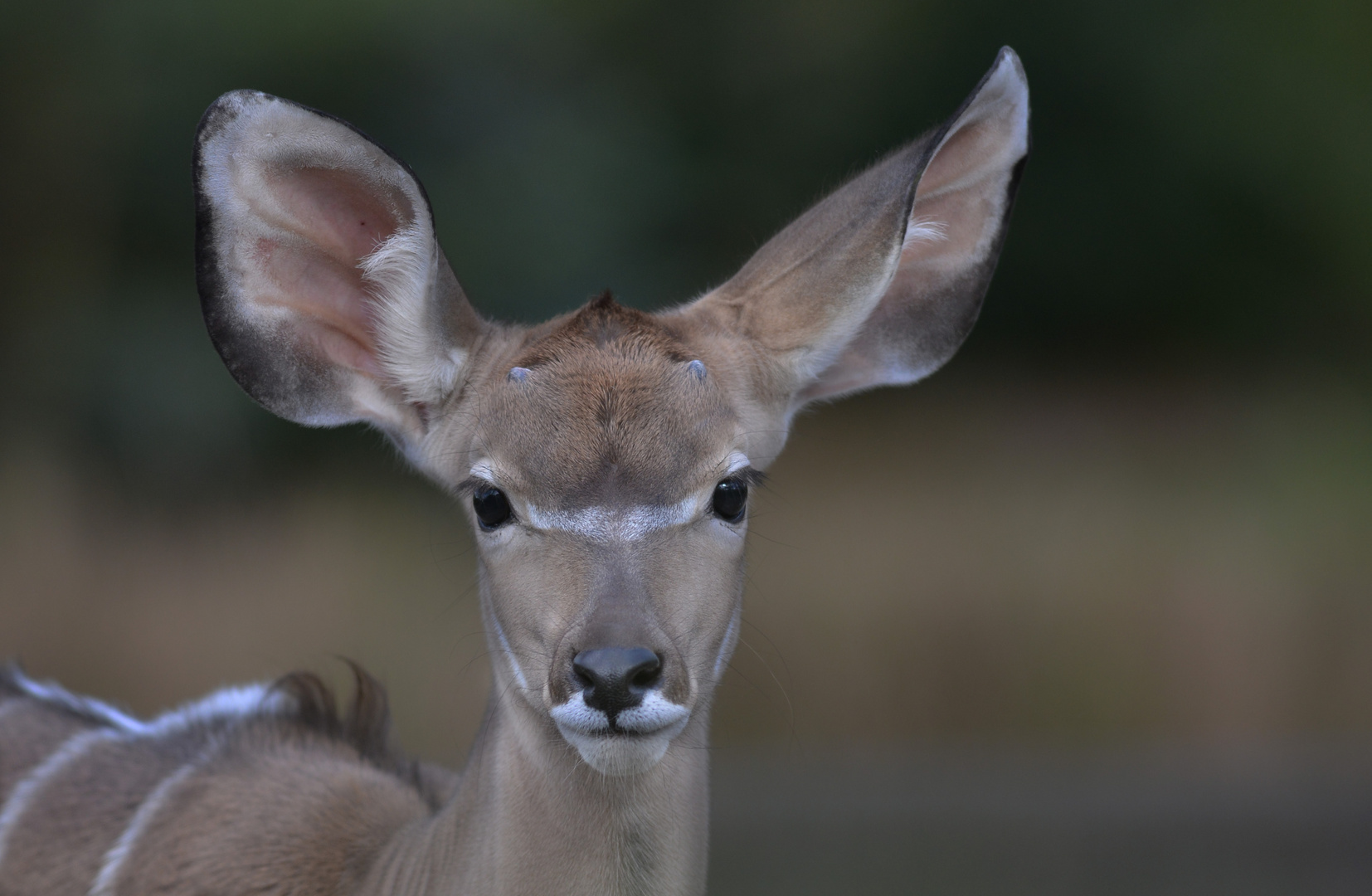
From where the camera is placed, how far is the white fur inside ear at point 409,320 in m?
2.52

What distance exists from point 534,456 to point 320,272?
66 centimetres

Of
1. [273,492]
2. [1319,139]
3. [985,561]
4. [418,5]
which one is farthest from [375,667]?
[1319,139]

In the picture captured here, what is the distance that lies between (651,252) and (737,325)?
538 cm

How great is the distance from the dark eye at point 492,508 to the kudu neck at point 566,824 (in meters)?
0.30

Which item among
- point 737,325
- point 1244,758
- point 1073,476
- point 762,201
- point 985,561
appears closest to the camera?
point 737,325

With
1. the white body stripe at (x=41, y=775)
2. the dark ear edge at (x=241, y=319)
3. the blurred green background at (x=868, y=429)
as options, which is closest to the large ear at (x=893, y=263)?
the dark ear edge at (x=241, y=319)

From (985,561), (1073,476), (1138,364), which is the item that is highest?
(1138,364)

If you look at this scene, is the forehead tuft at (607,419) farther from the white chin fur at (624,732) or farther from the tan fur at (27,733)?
the tan fur at (27,733)

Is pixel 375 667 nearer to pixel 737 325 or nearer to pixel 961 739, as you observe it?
pixel 961 739

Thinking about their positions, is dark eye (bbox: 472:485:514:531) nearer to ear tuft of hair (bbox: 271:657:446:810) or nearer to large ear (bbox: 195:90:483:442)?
large ear (bbox: 195:90:483:442)

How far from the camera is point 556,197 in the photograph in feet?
24.8

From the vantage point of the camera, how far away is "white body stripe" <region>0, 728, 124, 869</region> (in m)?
3.17

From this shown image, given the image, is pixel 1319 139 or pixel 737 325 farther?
pixel 1319 139

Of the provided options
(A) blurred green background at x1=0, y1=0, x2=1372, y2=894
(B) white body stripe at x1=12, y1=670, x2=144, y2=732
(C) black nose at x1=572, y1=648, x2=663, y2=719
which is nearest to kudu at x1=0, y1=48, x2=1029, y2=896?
(C) black nose at x1=572, y1=648, x2=663, y2=719
